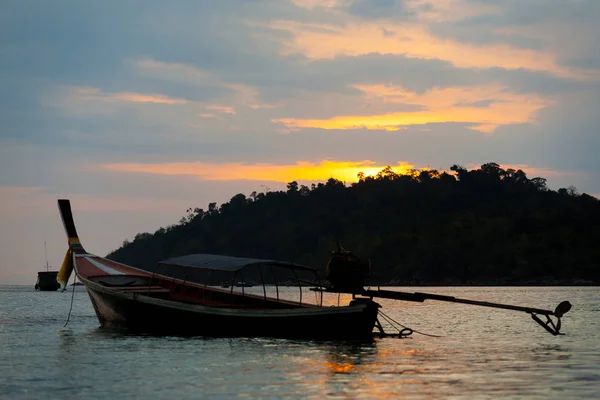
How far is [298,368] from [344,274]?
7.03 m

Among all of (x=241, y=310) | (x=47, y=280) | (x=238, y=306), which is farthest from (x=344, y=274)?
(x=47, y=280)

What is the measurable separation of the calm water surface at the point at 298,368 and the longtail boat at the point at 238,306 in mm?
700

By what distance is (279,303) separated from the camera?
132 ft

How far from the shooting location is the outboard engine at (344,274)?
34.9 meters

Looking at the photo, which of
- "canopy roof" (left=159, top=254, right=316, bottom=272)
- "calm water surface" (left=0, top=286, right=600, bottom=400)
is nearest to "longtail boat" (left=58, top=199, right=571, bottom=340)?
"canopy roof" (left=159, top=254, right=316, bottom=272)

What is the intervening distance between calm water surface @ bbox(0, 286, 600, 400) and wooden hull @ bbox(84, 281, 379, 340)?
1.85 feet

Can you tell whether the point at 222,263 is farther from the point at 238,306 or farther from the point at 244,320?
the point at 238,306

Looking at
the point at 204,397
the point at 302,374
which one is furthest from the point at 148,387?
the point at 302,374

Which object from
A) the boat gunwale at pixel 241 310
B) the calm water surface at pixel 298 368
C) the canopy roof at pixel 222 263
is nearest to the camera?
the calm water surface at pixel 298 368

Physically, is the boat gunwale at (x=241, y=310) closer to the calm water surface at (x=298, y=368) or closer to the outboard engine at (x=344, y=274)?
the outboard engine at (x=344, y=274)

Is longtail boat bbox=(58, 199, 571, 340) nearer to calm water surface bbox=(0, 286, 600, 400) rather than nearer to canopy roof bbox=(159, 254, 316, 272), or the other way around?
canopy roof bbox=(159, 254, 316, 272)

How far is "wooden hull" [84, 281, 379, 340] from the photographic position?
112 ft

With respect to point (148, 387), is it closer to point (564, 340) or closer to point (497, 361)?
point (497, 361)

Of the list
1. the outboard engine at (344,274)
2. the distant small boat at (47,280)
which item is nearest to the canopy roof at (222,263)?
the outboard engine at (344,274)
